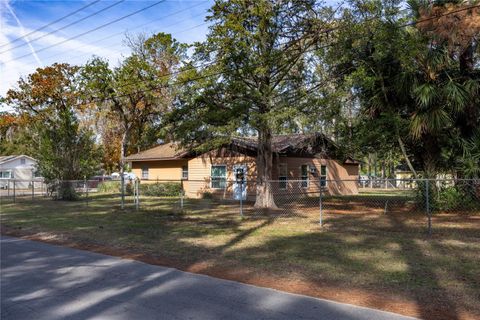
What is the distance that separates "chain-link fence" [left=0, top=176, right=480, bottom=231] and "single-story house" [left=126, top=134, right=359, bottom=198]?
0.11 m

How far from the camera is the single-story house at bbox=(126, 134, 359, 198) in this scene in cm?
2616

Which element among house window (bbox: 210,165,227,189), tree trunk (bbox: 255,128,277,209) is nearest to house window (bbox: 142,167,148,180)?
house window (bbox: 210,165,227,189)

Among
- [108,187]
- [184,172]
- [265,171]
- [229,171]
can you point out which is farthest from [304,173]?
[108,187]

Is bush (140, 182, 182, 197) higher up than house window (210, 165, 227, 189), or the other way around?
house window (210, 165, 227, 189)

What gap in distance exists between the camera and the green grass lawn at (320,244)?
699 cm

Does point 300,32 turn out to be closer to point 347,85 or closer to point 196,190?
point 347,85

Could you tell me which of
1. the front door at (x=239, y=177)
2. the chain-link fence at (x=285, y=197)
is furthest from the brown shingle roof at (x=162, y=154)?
the front door at (x=239, y=177)

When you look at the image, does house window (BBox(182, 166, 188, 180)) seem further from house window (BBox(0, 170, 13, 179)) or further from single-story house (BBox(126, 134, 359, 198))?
house window (BBox(0, 170, 13, 179))

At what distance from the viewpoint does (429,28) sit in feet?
53.4

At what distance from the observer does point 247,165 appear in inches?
1033

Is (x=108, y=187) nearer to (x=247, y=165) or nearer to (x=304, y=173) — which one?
(x=247, y=165)

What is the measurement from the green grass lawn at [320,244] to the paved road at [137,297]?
107 cm

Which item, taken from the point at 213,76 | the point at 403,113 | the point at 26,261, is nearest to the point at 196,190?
the point at 213,76

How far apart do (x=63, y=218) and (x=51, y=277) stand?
10.2m
